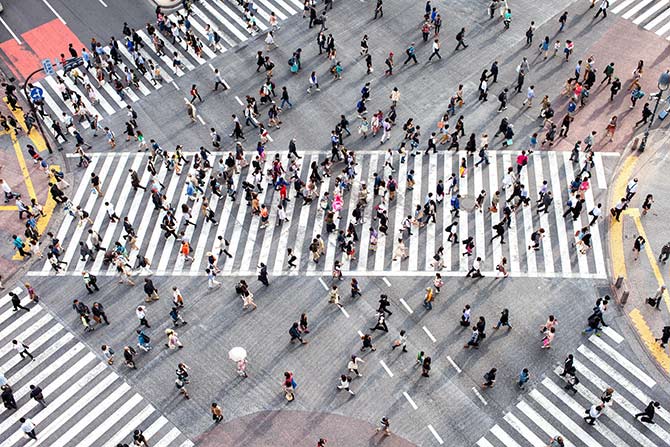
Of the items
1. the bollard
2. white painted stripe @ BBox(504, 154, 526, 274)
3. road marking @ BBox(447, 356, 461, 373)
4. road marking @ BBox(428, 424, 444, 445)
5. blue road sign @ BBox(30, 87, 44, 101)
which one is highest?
blue road sign @ BBox(30, 87, 44, 101)

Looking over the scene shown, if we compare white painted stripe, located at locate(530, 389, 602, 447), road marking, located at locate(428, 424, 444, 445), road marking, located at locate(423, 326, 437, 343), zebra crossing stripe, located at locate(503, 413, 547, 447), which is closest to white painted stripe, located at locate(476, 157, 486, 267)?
road marking, located at locate(423, 326, 437, 343)

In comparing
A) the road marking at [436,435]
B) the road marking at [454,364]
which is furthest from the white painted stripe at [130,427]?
the road marking at [454,364]

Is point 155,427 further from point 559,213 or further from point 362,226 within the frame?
point 559,213

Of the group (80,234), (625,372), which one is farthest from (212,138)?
(625,372)

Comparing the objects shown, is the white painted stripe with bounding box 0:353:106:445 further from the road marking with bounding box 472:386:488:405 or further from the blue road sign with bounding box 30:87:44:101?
the blue road sign with bounding box 30:87:44:101

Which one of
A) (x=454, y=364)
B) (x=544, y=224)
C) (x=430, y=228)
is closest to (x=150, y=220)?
(x=430, y=228)

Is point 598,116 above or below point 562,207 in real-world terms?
above

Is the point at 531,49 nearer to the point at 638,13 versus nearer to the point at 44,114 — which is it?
the point at 638,13
